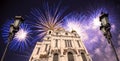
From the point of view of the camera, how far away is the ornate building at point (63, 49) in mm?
16859

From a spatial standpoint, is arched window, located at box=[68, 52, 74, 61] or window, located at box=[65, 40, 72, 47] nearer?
arched window, located at box=[68, 52, 74, 61]

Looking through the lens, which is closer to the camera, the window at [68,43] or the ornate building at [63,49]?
the ornate building at [63,49]

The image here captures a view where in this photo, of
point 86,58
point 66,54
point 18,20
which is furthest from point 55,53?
point 18,20

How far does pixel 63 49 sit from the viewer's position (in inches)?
702

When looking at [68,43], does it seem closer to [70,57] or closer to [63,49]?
[63,49]

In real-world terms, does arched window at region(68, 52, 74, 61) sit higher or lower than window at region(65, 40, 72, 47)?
lower

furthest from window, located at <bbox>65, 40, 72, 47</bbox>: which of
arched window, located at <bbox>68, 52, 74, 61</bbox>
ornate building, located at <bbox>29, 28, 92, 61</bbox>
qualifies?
arched window, located at <bbox>68, 52, 74, 61</bbox>

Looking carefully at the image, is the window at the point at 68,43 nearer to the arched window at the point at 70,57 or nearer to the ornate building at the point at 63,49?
the ornate building at the point at 63,49

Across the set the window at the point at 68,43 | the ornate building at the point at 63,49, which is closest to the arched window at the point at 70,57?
the ornate building at the point at 63,49

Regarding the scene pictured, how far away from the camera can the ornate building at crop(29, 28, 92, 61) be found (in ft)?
55.3

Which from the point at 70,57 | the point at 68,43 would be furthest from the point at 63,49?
the point at 68,43

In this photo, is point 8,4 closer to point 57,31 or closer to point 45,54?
point 45,54

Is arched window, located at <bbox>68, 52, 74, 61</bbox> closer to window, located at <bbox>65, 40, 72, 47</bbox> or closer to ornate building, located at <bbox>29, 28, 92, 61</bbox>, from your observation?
ornate building, located at <bbox>29, 28, 92, 61</bbox>

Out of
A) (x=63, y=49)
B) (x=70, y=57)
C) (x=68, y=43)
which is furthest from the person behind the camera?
(x=68, y=43)
